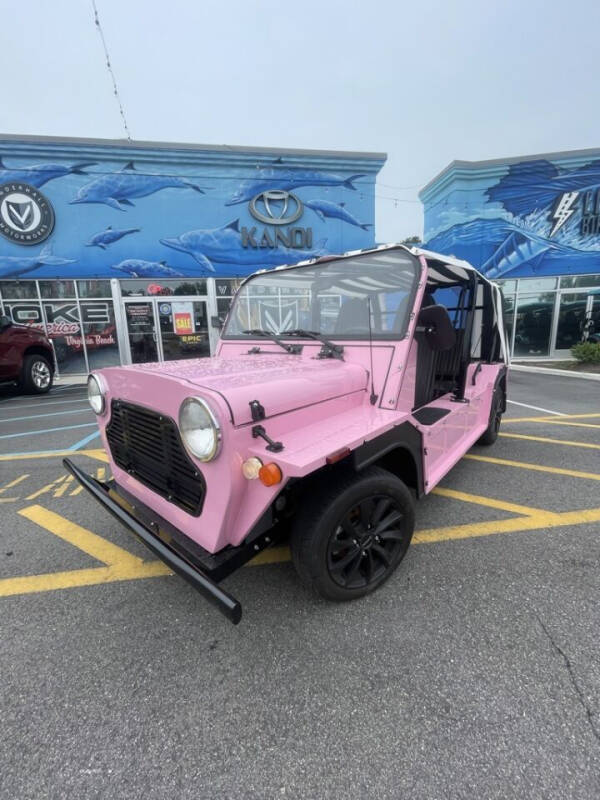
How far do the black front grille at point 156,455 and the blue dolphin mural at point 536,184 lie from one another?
15670mm

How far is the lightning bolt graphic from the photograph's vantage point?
1325 centimetres

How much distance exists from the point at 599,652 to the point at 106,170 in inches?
583

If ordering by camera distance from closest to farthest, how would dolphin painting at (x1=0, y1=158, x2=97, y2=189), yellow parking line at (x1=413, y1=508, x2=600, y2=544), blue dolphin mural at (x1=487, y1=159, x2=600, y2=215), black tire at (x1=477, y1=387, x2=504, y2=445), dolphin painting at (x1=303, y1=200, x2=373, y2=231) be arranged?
yellow parking line at (x1=413, y1=508, x2=600, y2=544)
black tire at (x1=477, y1=387, x2=504, y2=445)
dolphin painting at (x1=0, y1=158, x2=97, y2=189)
dolphin painting at (x1=303, y1=200, x2=373, y2=231)
blue dolphin mural at (x1=487, y1=159, x2=600, y2=215)

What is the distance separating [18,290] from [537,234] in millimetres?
17642

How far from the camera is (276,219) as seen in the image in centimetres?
1253

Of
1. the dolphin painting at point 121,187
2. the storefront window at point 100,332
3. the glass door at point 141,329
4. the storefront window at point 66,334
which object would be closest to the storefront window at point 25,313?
the storefront window at point 66,334

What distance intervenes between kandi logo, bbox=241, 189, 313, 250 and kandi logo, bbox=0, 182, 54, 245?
234 inches

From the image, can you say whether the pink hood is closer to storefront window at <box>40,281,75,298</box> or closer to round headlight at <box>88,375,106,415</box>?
round headlight at <box>88,375,106,415</box>

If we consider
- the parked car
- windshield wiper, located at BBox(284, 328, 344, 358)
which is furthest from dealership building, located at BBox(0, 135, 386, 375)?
windshield wiper, located at BBox(284, 328, 344, 358)

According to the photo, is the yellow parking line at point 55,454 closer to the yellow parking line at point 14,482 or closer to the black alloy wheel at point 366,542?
the yellow parking line at point 14,482

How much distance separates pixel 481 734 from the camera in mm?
1551

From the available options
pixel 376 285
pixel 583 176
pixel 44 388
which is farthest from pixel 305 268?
pixel 583 176

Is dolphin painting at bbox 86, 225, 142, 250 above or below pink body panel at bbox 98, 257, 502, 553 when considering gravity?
above

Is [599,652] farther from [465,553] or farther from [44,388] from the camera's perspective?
[44,388]
